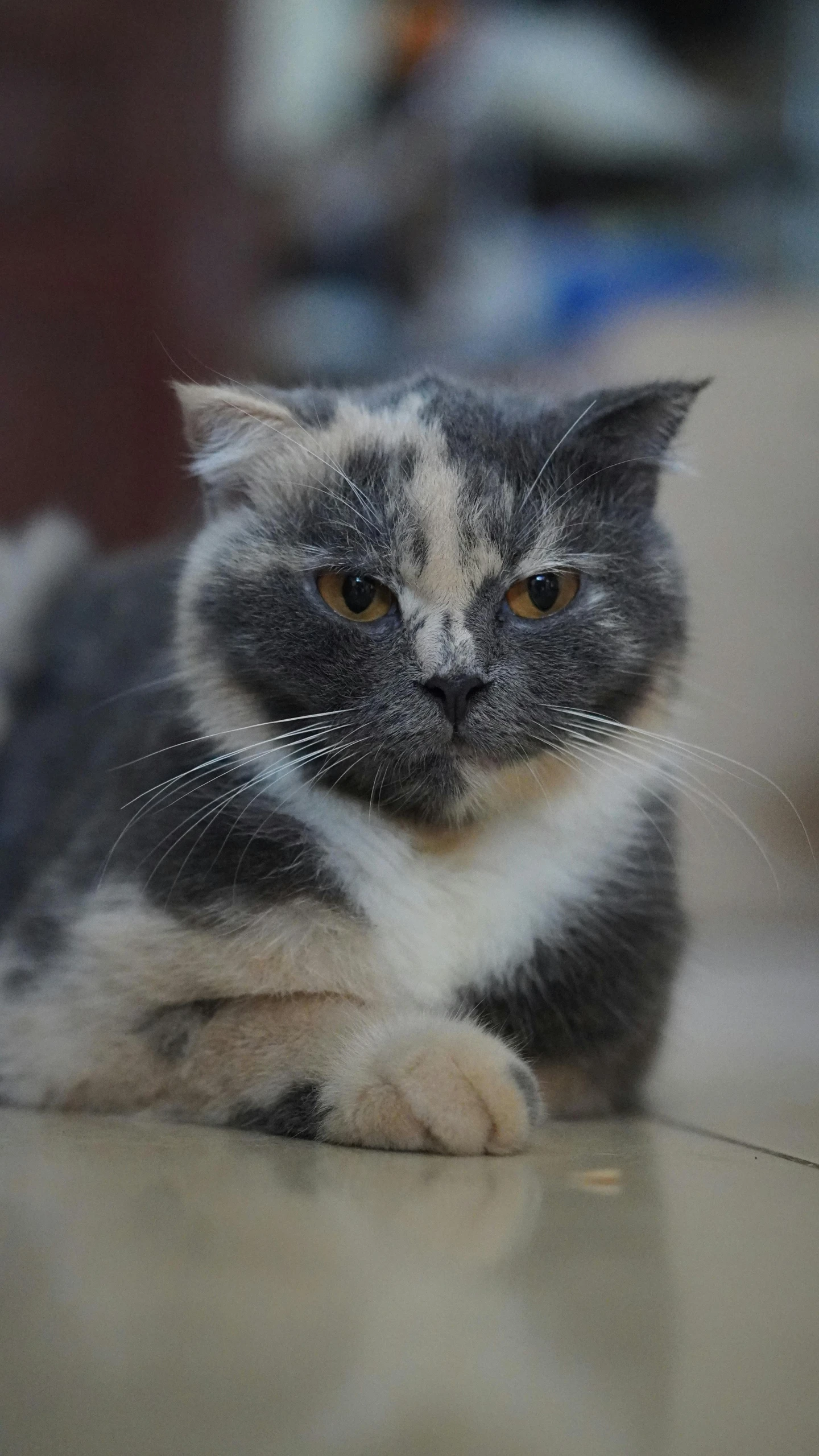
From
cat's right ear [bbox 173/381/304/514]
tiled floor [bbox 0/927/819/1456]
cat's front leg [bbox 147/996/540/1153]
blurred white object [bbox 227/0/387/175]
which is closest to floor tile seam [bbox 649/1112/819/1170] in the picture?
tiled floor [bbox 0/927/819/1456]

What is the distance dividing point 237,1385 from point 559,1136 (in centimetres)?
58

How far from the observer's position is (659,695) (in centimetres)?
133

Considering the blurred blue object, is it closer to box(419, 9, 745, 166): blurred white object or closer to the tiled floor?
box(419, 9, 745, 166): blurred white object

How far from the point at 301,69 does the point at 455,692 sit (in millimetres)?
3104

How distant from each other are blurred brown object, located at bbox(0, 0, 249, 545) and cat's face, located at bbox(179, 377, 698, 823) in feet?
8.21

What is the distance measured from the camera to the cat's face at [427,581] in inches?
44.8

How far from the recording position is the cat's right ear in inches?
50.8

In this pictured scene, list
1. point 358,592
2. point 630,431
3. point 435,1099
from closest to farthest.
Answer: point 435,1099 < point 358,592 < point 630,431

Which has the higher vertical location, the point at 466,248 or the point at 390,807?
the point at 466,248

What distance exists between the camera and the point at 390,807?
4.02ft

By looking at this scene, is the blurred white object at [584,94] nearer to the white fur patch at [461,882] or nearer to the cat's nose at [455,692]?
the white fur patch at [461,882]

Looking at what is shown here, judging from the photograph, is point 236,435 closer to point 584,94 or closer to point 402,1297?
point 402,1297

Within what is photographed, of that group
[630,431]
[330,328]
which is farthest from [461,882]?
[330,328]

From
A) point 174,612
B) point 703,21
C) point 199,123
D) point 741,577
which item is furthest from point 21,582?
point 199,123
